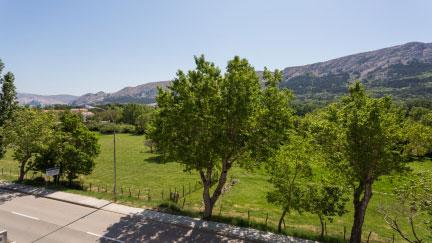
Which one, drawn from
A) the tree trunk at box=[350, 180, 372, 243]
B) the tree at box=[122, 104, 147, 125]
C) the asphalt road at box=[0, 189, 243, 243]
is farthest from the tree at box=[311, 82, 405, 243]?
the tree at box=[122, 104, 147, 125]

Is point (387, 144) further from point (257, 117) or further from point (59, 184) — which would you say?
point (59, 184)

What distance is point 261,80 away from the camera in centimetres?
2539

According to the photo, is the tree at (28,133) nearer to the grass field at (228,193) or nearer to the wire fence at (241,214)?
the wire fence at (241,214)

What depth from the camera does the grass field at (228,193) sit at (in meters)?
29.4

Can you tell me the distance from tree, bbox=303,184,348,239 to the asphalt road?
6083 millimetres

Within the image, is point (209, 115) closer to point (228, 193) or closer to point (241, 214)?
point (241, 214)

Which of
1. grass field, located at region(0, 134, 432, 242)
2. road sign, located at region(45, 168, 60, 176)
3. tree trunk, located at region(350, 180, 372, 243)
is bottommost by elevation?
grass field, located at region(0, 134, 432, 242)

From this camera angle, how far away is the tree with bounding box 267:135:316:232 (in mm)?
24125

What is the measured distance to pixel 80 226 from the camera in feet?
79.3

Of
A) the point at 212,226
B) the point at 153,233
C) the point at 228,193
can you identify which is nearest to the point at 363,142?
the point at 212,226

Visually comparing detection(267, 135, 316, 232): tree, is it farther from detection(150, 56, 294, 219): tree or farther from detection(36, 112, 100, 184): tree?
detection(36, 112, 100, 184): tree

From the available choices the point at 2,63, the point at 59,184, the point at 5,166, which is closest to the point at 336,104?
the point at 59,184

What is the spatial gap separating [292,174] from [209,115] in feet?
25.5

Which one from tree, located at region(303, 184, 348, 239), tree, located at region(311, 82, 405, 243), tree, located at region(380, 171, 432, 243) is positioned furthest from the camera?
tree, located at region(303, 184, 348, 239)
